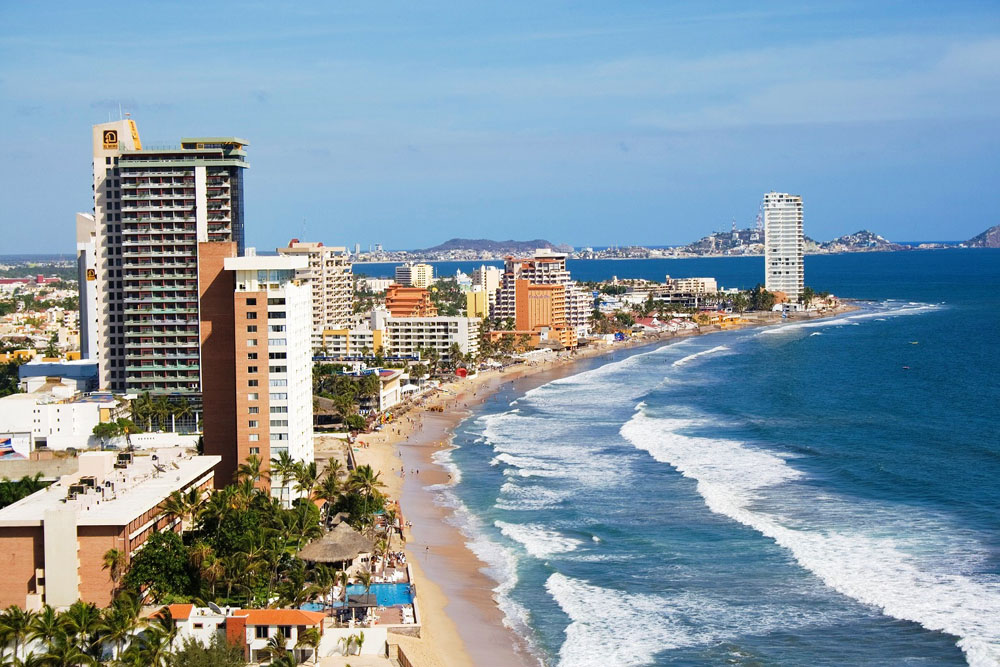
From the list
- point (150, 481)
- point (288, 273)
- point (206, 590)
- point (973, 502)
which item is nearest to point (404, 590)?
A: point (206, 590)

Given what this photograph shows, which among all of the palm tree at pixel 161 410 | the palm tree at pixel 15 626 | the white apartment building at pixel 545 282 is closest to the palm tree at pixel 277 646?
the palm tree at pixel 15 626

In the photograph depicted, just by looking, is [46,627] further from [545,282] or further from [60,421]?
[545,282]

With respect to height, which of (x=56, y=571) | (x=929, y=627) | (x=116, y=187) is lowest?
(x=929, y=627)

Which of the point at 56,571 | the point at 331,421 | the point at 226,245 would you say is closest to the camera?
the point at 56,571

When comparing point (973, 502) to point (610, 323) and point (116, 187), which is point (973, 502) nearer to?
point (116, 187)

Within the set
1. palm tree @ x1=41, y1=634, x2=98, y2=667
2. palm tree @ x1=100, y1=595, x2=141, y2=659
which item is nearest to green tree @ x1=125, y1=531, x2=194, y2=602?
palm tree @ x1=100, y1=595, x2=141, y2=659

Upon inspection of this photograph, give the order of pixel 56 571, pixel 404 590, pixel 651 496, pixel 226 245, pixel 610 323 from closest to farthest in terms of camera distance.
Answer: pixel 56 571, pixel 404 590, pixel 226 245, pixel 651 496, pixel 610 323

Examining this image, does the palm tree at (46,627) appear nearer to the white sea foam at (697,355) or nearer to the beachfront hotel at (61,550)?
the beachfront hotel at (61,550)
